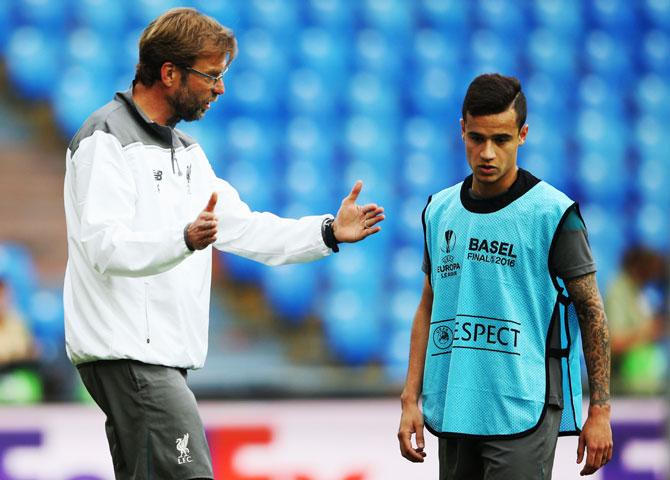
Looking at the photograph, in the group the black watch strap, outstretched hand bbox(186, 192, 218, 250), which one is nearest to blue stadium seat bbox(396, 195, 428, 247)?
the black watch strap

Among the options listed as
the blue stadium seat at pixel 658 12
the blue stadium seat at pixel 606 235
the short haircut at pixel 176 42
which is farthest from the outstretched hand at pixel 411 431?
the blue stadium seat at pixel 658 12

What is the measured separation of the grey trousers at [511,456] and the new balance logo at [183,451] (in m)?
0.66

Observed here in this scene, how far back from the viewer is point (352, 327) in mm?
6004

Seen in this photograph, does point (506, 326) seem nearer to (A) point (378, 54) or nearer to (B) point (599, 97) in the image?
(A) point (378, 54)

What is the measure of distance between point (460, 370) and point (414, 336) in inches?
10.5

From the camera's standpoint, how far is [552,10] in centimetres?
661

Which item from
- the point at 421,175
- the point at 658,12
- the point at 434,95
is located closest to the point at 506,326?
the point at 421,175

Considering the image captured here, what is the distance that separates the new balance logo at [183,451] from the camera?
2955 millimetres

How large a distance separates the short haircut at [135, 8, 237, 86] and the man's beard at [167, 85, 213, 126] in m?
0.07

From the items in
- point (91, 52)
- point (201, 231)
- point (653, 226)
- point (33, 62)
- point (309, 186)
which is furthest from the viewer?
point (653, 226)

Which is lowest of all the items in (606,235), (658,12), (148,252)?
(148,252)

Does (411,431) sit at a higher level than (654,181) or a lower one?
lower

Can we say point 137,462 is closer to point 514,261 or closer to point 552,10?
point 514,261

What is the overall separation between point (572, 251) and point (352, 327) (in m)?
3.25
